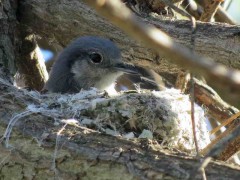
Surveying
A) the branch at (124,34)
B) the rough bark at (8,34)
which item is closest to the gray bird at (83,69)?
the branch at (124,34)

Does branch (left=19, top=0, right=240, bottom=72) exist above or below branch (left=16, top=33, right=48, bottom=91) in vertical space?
above

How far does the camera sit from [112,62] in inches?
156

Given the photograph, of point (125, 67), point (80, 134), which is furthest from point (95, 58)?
point (80, 134)

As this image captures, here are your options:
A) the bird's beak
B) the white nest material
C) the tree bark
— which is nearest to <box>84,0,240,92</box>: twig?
the tree bark

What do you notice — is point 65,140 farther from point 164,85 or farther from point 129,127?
point 164,85

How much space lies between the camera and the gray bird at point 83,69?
3918 mm

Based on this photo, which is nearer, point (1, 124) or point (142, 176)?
point (142, 176)

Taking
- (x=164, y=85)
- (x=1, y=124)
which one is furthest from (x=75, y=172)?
(x=164, y=85)

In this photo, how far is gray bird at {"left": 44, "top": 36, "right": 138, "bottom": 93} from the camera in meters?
3.92

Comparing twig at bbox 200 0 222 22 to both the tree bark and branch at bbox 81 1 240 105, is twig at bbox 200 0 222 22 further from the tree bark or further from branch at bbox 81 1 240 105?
branch at bbox 81 1 240 105

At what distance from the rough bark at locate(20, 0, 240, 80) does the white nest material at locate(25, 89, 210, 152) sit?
1.20 feet

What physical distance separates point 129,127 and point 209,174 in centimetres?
106

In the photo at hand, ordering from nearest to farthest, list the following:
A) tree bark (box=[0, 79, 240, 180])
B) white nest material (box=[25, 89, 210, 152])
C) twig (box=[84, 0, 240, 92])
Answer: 1. twig (box=[84, 0, 240, 92])
2. tree bark (box=[0, 79, 240, 180])
3. white nest material (box=[25, 89, 210, 152])

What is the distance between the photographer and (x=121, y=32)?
372cm
